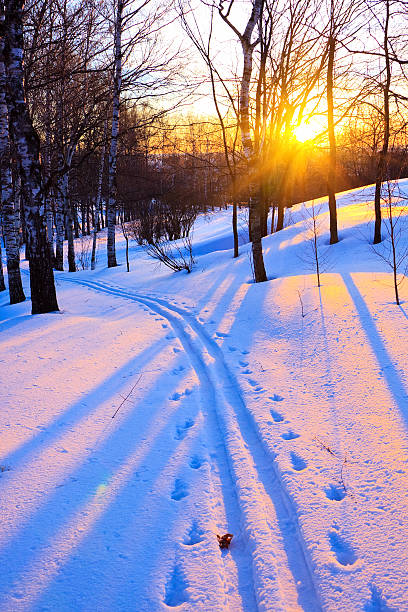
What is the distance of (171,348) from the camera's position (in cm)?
526

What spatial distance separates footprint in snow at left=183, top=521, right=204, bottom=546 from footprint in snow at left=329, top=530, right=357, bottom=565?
782 mm

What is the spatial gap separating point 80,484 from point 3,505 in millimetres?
484

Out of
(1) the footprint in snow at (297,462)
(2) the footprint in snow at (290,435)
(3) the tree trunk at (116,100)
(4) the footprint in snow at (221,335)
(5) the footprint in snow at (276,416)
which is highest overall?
(3) the tree trunk at (116,100)

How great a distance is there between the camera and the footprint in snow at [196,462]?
2668 millimetres

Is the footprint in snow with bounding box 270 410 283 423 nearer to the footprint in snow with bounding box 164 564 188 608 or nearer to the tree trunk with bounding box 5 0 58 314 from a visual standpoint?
the footprint in snow with bounding box 164 564 188 608

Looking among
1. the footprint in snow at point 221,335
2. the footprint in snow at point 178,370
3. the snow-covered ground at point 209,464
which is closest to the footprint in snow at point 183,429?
the snow-covered ground at point 209,464

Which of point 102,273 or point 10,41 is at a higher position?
point 10,41

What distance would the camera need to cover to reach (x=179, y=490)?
2430 millimetres

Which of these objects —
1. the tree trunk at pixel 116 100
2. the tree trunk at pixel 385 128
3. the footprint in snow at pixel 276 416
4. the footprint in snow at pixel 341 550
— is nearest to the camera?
the footprint in snow at pixel 341 550

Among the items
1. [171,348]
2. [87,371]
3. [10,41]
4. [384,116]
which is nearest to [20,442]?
[87,371]

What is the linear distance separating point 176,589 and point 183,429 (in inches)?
57.9

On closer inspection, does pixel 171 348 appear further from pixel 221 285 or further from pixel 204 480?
pixel 221 285

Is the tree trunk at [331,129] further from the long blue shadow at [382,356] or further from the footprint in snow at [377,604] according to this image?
the footprint in snow at [377,604]

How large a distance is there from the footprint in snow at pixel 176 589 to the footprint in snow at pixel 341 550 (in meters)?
0.87
